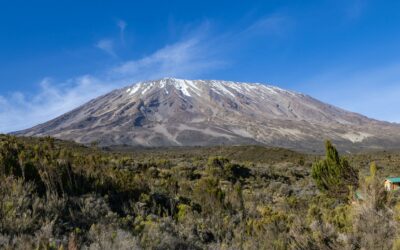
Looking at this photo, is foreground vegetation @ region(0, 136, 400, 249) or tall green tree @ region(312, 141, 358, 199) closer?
foreground vegetation @ region(0, 136, 400, 249)

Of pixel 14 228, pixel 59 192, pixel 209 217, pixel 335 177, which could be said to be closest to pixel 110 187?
pixel 59 192

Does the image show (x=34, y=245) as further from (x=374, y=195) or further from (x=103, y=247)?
(x=374, y=195)

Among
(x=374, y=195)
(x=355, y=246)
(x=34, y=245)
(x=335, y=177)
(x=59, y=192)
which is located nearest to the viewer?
(x=34, y=245)

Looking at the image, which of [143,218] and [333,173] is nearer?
[143,218]

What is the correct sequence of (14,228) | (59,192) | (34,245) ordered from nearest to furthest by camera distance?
(34,245), (14,228), (59,192)

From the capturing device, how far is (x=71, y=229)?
6137 millimetres

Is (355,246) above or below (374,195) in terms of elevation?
below

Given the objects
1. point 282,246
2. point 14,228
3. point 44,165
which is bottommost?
point 282,246

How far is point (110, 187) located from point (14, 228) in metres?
3.51

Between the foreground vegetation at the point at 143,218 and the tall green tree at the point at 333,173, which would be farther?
the tall green tree at the point at 333,173

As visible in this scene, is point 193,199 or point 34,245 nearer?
point 34,245

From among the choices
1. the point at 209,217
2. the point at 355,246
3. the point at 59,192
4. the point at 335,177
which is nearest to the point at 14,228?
the point at 59,192

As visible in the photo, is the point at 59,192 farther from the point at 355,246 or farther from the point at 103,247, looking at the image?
the point at 355,246

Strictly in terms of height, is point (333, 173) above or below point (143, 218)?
above
